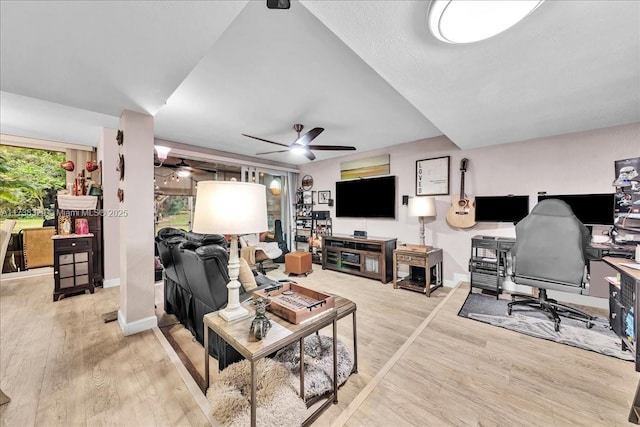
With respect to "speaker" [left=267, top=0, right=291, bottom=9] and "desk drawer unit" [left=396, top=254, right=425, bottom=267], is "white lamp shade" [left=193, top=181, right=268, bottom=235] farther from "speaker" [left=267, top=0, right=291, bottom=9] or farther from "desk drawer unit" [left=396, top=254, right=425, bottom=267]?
"desk drawer unit" [left=396, top=254, right=425, bottom=267]

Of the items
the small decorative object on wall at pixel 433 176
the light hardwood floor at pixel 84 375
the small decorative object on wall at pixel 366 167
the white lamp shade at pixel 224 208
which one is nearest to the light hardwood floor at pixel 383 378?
the light hardwood floor at pixel 84 375

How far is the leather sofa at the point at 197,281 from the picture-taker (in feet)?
5.85

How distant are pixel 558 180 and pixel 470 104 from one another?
1.95 metres

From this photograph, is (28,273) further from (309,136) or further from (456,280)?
(456,280)

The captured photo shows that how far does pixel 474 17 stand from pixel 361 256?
352cm

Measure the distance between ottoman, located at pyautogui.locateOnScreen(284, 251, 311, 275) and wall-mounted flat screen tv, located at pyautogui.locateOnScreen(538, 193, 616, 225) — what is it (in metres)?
3.65

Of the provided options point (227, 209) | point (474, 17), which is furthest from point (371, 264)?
point (474, 17)

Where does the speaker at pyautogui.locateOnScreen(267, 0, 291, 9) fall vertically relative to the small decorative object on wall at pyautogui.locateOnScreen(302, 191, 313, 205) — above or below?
above

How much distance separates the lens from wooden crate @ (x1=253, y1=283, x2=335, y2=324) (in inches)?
55.0

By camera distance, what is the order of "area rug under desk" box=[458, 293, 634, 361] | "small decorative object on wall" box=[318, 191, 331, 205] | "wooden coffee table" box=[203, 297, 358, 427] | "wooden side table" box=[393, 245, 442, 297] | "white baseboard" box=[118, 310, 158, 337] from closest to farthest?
"wooden coffee table" box=[203, 297, 358, 427]
"area rug under desk" box=[458, 293, 634, 361]
"white baseboard" box=[118, 310, 158, 337]
"wooden side table" box=[393, 245, 442, 297]
"small decorative object on wall" box=[318, 191, 331, 205]

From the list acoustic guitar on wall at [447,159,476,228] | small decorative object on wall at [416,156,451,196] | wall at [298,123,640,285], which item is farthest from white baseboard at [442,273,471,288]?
small decorative object on wall at [416,156,451,196]

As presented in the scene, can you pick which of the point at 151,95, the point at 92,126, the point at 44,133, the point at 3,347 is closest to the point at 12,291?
the point at 3,347

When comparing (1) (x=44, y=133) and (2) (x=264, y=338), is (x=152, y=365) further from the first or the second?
(1) (x=44, y=133)

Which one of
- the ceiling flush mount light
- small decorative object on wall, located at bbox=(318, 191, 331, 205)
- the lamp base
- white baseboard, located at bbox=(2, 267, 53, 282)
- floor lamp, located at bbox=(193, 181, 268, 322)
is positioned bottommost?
white baseboard, located at bbox=(2, 267, 53, 282)
